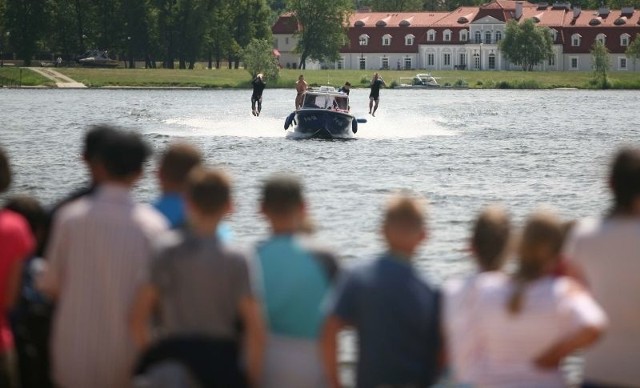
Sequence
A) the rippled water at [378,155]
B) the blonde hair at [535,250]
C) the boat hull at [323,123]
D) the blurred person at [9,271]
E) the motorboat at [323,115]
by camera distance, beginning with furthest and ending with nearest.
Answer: the boat hull at [323,123] < the motorboat at [323,115] < the rippled water at [378,155] < the blurred person at [9,271] < the blonde hair at [535,250]

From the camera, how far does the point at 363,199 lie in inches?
1374

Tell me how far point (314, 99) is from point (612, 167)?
45.4 m

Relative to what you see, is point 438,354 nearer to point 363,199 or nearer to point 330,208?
point 330,208

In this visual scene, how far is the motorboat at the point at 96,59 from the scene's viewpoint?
5994 inches

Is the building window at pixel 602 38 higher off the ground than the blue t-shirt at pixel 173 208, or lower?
higher

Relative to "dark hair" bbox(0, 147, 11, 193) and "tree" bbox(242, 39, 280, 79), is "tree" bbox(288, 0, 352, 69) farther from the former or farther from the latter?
"dark hair" bbox(0, 147, 11, 193)

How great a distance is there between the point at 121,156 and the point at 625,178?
276cm

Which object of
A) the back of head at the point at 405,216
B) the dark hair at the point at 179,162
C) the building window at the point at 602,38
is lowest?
the back of head at the point at 405,216

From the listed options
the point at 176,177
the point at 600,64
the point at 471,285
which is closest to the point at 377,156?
the point at 176,177

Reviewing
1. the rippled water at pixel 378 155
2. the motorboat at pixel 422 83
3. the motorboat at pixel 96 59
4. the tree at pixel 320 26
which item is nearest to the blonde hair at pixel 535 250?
the rippled water at pixel 378 155

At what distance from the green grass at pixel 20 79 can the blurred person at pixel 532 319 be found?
13376 cm

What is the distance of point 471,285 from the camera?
8.10m

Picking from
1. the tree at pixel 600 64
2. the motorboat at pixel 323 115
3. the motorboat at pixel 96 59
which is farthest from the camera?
the tree at pixel 600 64

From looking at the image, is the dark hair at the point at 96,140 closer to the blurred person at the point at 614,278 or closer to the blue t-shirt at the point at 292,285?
the blue t-shirt at the point at 292,285
